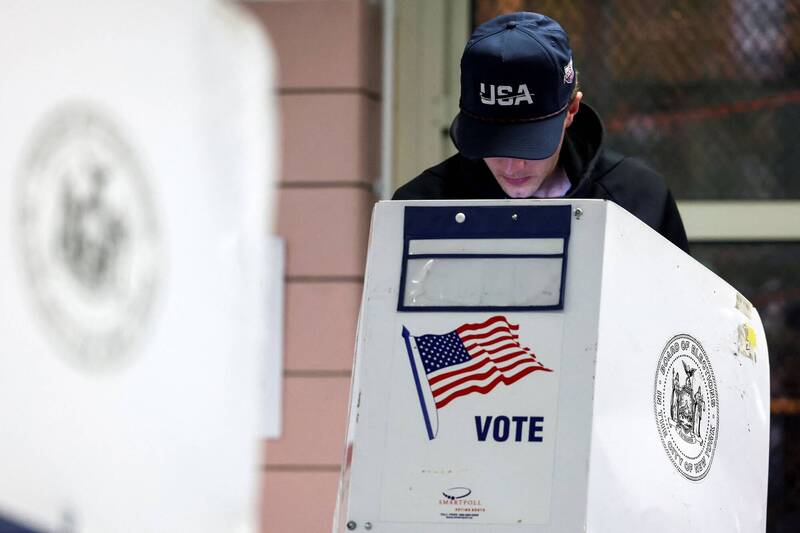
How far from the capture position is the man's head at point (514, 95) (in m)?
2.44

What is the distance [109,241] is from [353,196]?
7.17 ft

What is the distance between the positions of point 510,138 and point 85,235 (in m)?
0.70

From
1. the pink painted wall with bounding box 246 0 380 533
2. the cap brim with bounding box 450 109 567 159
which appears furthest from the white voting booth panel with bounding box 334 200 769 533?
the pink painted wall with bounding box 246 0 380 533

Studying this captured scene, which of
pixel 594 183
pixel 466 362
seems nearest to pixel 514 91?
pixel 594 183

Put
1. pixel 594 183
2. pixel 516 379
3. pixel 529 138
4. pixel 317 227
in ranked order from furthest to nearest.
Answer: pixel 317 227
pixel 594 183
pixel 529 138
pixel 516 379

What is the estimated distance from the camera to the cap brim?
243 cm

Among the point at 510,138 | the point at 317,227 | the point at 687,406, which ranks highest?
the point at 510,138

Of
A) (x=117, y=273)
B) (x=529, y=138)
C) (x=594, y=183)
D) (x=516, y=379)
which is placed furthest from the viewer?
(x=594, y=183)

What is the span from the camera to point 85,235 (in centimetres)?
218

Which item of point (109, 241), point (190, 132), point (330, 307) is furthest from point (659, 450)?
point (330, 307)

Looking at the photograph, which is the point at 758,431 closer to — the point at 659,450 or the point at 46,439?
the point at 659,450

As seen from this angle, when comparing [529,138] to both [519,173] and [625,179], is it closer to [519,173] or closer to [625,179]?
[519,173]

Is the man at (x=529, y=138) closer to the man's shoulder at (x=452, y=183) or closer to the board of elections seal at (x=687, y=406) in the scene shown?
the man's shoulder at (x=452, y=183)

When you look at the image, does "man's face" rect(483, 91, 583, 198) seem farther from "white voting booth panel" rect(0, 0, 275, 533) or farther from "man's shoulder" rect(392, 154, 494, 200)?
"white voting booth panel" rect(0, 0, 275, 533)
